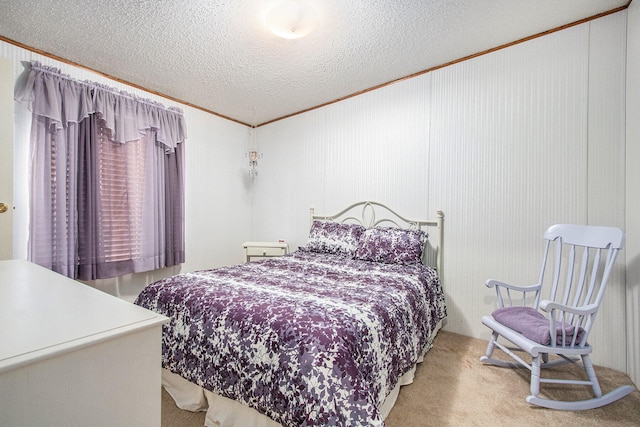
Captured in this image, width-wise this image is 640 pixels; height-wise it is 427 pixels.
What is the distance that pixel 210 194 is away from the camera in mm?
3795

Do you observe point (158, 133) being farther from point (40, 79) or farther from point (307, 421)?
point (307, 421)

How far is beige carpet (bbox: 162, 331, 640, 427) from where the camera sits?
1.48 meters

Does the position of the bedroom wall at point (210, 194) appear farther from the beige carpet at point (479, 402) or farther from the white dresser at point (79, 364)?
the white dresser at point (79, 364)

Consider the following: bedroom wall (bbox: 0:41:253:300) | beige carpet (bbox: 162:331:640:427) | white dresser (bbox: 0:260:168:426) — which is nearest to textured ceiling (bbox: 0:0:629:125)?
bedroom wall (bbox: 0:41:253:300)

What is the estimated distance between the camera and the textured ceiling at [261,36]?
6.32 feet

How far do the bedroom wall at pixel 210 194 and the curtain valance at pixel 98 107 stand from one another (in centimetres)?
18

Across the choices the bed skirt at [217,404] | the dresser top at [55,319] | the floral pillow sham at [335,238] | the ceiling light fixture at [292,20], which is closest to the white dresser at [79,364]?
the dresser top at [55,319]

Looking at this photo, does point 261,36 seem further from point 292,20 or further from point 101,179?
point 101,179

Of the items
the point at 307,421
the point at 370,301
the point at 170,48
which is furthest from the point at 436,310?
the point at 170,48

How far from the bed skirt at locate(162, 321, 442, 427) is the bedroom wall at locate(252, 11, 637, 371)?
1.36 m

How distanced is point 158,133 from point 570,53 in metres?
3.81

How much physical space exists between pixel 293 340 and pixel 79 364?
76 centimetres

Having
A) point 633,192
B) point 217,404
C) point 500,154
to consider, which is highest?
point 500,154

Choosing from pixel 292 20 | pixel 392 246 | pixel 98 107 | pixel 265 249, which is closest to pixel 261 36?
pixel 292 20
